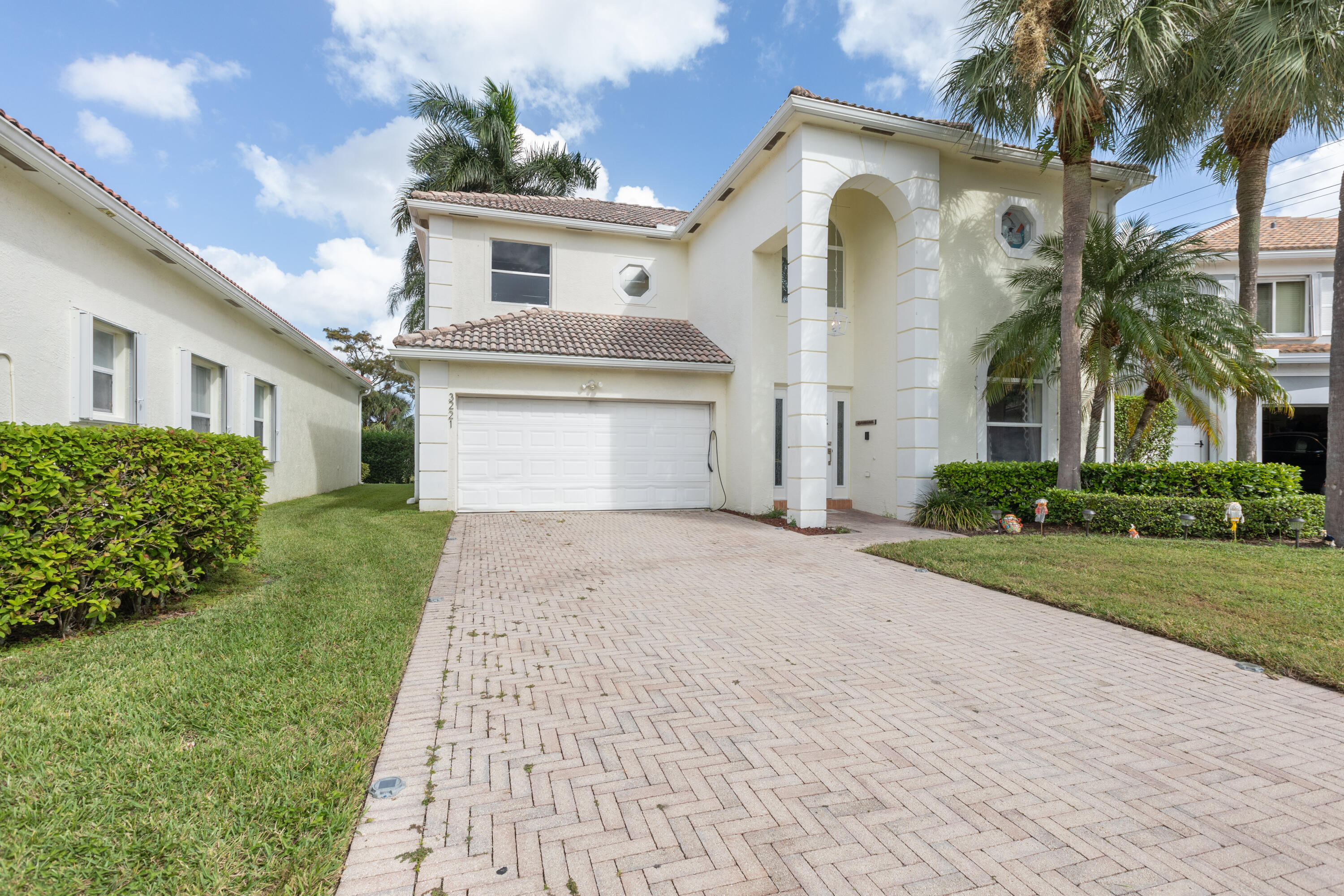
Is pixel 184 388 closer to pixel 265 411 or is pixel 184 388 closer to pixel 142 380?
pixel 142 380

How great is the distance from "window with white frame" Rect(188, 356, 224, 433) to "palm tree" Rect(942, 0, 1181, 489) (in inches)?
540

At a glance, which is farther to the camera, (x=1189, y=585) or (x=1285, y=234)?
(x=1285, y=234)

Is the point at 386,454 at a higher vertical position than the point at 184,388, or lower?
A: lower

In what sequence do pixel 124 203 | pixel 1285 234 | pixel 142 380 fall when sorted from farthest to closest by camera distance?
pixel 1285 234 < pixel 142 380 < pixel 124 203

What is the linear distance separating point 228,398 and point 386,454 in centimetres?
1406

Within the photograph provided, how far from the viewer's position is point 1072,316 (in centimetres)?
993

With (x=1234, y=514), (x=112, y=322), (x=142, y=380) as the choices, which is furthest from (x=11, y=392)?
(x=1234, y=514)

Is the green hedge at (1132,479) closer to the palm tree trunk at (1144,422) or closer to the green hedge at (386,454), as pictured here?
the palm tree trunk at (1144,422)

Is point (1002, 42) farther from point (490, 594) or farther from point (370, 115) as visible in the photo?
point (370, 115)

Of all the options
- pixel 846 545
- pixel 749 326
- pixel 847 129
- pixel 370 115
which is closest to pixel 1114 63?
pixel 847 129

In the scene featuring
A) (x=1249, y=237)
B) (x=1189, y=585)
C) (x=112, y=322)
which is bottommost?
(x=1189, y=585)

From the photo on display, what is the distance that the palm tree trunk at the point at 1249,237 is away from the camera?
34.7 ft

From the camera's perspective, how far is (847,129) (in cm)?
1042

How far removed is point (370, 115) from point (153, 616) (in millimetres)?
19433
